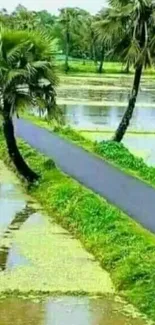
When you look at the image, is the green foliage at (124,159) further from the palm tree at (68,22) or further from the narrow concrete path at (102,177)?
the palm tree at (68,22)

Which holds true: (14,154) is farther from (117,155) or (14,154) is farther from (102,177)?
(117,155)

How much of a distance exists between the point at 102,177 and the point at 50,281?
228 inches

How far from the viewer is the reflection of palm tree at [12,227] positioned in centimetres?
1073

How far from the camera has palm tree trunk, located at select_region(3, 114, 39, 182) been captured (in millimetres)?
15570

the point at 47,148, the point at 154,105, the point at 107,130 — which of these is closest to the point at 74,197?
the point at 47,148

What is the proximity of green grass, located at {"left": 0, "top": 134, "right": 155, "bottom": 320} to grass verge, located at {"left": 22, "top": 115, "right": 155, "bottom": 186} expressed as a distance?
4.75 ft

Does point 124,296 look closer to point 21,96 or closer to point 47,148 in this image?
point 21,96

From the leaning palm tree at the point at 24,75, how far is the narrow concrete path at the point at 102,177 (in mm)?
1243

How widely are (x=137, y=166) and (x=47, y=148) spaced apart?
3.23 m

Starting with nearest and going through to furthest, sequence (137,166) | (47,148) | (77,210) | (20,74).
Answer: (77,210) → (20,74) → (137,166) → (47,148)

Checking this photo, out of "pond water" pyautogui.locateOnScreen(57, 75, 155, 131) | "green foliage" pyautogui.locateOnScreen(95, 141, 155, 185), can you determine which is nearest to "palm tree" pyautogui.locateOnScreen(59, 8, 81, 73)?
"pond water" pyautogui.locateOnScreen(57, 75, 155, 131)

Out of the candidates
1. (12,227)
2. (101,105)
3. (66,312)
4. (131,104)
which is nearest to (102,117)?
(101,105)

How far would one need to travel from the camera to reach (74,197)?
13.5m

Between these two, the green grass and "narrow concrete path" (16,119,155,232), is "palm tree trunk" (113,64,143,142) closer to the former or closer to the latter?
"narrow concrete path" (16,119,155,232)
